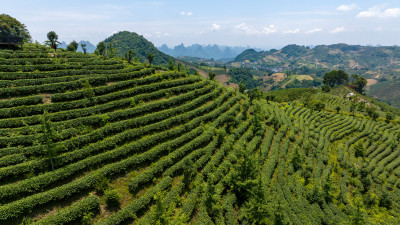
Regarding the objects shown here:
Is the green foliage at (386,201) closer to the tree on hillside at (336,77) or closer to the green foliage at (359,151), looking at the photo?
the green foliage at (359,151)

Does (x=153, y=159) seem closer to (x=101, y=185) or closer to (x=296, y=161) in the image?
(x=101, y=185)

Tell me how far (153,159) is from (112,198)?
681 cm

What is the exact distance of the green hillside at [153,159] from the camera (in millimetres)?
17750

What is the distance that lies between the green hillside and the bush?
105 mm

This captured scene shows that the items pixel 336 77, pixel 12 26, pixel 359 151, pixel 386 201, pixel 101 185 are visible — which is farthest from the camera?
pixel 336 77

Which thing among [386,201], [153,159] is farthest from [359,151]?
[153,159]

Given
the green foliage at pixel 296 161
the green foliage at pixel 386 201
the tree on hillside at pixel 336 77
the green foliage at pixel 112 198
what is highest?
the tree on hillside at pixel 336 77

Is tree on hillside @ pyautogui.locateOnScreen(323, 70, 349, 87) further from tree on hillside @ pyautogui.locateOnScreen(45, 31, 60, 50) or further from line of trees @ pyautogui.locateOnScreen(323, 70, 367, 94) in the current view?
tree on hillside @ pyautogui.locateOnScreen(45, 31, 60, 50)

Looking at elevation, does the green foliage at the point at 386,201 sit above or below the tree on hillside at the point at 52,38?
below

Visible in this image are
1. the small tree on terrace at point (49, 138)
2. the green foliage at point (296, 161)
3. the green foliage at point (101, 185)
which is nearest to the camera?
the small tree on terrace at point (49, 138)

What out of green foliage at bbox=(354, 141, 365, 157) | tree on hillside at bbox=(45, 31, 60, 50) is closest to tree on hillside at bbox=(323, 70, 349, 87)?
green foliage at bbox=(354, 141, 365, 157)

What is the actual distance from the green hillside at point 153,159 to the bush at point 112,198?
11 centimetres

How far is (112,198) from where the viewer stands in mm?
17953

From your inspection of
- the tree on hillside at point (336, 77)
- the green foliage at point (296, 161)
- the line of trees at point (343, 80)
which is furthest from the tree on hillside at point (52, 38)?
the tree on hillside at point (336, 77)
